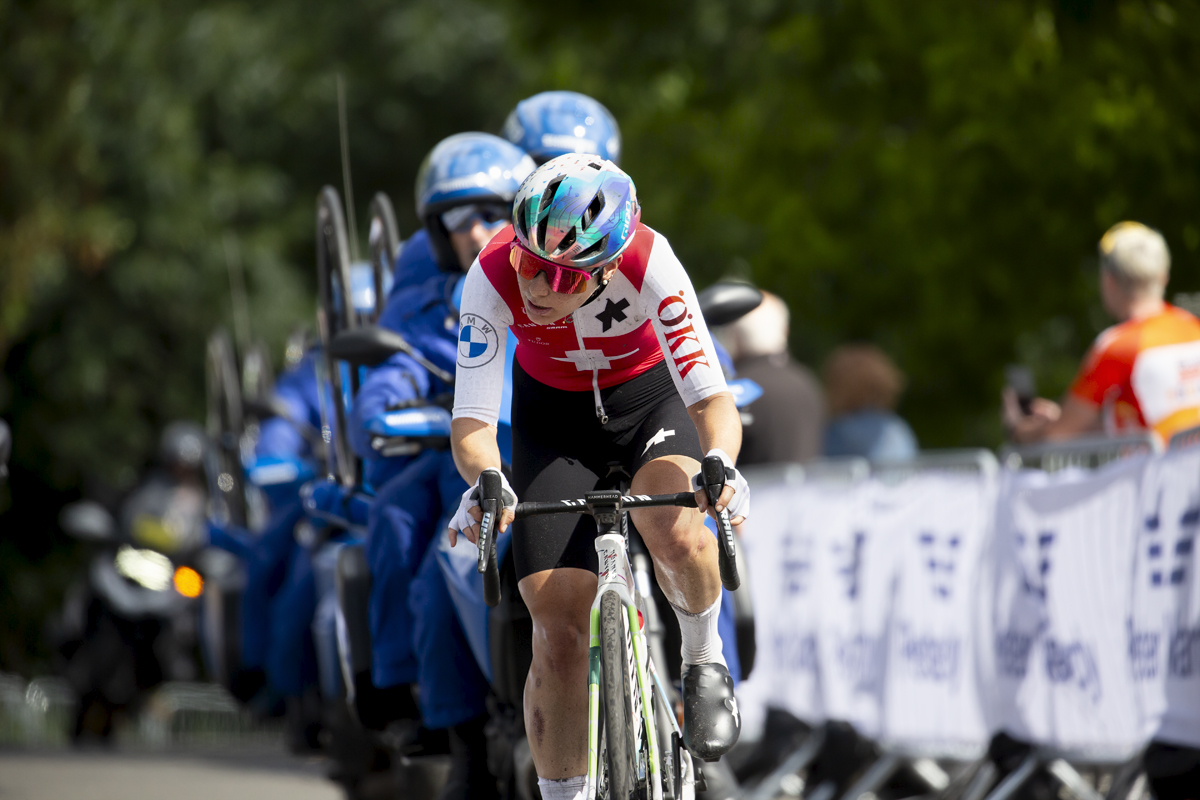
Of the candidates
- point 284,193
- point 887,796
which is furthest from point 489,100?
point 887,796

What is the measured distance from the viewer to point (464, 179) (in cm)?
745

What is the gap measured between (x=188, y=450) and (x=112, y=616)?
6.17ft

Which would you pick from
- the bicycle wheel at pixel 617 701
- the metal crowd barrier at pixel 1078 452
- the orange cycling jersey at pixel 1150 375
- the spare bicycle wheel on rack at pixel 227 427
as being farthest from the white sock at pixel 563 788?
the spare bicycle wheel on rack at pixel 227 427

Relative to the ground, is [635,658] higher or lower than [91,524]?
higher

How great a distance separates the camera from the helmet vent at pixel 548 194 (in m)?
5.12

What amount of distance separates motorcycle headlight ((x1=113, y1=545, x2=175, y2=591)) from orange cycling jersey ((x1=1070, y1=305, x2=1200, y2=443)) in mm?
11617

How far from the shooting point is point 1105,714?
7.43 m

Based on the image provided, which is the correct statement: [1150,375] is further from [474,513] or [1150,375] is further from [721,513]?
[474,513]

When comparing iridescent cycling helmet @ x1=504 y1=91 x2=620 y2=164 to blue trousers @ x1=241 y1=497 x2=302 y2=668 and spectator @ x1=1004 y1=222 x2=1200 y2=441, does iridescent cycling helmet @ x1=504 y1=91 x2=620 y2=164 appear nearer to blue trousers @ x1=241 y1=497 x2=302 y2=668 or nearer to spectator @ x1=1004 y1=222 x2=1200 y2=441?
spectator @ x1=1004 y1=222 x2=1200 y2=441

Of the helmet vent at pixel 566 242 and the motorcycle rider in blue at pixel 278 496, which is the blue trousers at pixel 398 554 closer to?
the helmet vent at pixel 566 242

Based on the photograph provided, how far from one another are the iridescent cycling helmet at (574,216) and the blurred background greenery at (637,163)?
4900 mm

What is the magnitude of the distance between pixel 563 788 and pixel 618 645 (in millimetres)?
590

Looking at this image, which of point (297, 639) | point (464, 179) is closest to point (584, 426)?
point (464, 179)

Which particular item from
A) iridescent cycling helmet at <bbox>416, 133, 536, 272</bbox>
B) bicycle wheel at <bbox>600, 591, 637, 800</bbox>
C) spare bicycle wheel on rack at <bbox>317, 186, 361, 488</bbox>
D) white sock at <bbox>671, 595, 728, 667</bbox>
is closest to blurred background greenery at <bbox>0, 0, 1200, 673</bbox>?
iridescent cycling helmet at <bbox>416, 133, 536, 272</bbox>
